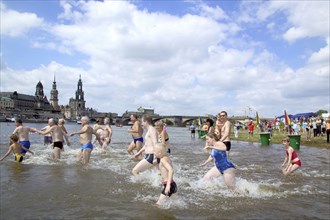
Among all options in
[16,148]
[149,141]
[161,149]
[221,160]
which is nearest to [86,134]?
[16,148]

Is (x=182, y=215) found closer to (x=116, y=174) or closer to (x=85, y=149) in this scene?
(x=116, y=174)

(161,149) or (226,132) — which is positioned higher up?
(226,132)

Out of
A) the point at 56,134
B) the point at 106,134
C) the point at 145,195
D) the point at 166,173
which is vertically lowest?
the point at 145,195

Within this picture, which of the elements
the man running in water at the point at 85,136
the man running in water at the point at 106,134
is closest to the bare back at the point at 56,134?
the man running in water at the point at 85,136

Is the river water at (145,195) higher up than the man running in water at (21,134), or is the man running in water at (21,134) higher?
the man running in water at (21,134)

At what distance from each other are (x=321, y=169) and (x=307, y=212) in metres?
7.05

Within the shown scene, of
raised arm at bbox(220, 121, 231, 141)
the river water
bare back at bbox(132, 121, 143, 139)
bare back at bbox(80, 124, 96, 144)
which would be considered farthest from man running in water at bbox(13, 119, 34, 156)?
raised arm at bbox(220, 121, 231, 141)

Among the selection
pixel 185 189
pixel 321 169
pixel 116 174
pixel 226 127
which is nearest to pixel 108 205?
pixel 185 189

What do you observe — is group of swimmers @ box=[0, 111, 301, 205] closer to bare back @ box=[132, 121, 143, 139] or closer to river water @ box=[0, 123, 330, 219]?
bare back @ box=[132, 121, 143, 139]

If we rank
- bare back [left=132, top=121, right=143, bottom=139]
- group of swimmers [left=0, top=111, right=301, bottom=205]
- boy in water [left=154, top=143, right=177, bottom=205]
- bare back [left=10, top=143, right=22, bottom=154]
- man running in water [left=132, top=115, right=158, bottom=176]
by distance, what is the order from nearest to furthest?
boy in water [left=154, top=143, right=177, bottom=205]
group of swimmers [left=0, top=111, right=301, bottom=205]
man running in water [left=132, top=115, right=158, bottom=176]
bare back [left=10, top=143, right=22, bottom=154]
bare back [left=132, top=121, right=143, bottom=139]

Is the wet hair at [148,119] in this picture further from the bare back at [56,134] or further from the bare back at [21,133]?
the bare back at [21,133]

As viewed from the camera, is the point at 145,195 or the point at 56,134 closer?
the point at 145,195

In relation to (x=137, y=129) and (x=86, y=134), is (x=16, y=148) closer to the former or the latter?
(x=86, y=134)

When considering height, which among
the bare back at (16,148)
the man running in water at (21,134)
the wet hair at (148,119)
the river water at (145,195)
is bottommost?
the river water at (145,195)
